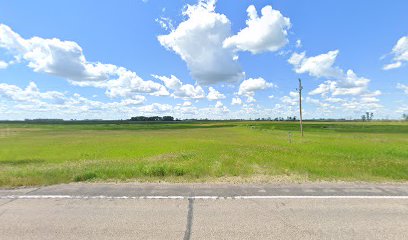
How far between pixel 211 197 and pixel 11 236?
419cm

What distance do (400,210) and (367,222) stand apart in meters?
1.30

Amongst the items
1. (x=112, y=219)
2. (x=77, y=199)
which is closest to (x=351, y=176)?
(x=112, y=219)

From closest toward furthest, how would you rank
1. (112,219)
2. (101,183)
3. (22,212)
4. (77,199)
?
1. (112,219)
2. (22,212)
3. (77,199)
4. (101,183)

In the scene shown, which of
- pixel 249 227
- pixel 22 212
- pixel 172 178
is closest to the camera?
Result: pixel 249 227

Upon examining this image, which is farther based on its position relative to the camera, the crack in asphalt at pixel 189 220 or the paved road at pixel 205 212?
the paved road at pixel 205 212

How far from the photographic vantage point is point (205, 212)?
5.60 m

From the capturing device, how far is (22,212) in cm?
558

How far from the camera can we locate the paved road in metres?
4.65

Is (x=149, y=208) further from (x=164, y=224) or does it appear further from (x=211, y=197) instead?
(x=211, y=197)

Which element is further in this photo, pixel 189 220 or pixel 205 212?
pixel 205 212

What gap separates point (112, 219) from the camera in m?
5.24

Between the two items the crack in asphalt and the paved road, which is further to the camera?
the paved road

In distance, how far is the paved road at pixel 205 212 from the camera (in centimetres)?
Answer: 465

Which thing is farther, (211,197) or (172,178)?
(172,178)
